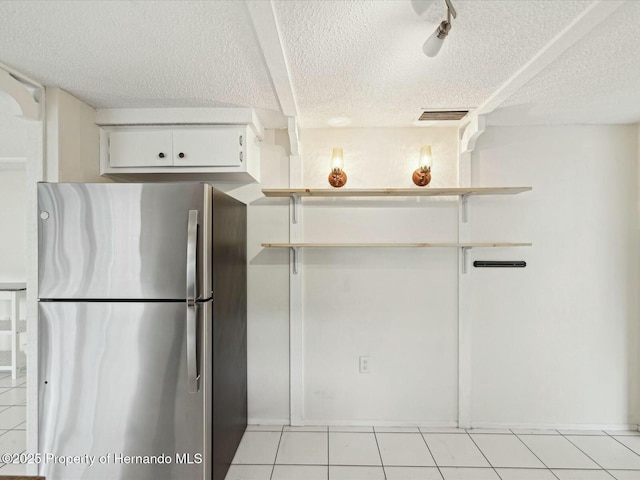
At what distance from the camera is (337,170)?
2.31 meters

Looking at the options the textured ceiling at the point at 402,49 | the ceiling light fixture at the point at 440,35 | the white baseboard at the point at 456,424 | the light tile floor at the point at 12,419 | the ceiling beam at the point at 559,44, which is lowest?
the light tile floor at the point at 12,419

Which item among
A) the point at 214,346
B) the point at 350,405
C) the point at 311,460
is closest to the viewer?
the point at 214,346

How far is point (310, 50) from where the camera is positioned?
1479 millimetres

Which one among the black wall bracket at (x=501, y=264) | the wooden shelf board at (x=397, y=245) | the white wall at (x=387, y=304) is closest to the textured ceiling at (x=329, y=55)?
the white wall at (x=387, y=304)

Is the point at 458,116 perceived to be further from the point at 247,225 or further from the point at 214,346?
the point at 214,346

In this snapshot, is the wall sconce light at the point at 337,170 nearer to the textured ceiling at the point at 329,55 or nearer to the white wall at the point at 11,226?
the textured ceiling at the point at 329,55

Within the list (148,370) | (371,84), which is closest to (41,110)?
(148,370)

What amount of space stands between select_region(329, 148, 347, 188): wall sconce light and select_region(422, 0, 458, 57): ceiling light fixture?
1095 mm

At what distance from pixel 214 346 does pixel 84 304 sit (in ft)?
2.06

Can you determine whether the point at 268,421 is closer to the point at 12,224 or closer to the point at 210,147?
the point at 210,147

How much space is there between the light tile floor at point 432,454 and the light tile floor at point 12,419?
127 centimetres

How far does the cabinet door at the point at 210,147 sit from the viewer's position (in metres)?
2.15

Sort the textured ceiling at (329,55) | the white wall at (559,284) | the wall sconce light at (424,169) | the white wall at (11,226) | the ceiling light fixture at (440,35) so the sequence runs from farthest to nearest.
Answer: the white wall at (11,226)
the white wall at (559,284)
the wall sconce light at (424,169)
the textured ceiling at (329,55)
the ceiling light fixture at (440,35)

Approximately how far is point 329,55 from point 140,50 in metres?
0.80
